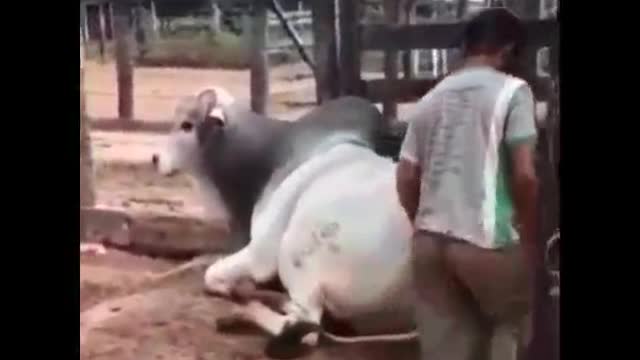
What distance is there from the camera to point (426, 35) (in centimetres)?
157

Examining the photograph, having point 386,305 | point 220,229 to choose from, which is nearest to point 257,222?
point 220,229

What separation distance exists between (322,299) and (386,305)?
0.08 meters

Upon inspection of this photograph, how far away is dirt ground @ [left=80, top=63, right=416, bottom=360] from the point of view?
161 centimetres

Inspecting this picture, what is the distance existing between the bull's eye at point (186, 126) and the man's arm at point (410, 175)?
0.92 feet

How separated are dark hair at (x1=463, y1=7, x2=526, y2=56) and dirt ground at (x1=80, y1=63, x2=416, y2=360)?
21cm

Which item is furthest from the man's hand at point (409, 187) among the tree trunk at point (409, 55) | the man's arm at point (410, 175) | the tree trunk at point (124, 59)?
the tree trunk at point (124, 59)

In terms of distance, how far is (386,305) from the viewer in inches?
61.2

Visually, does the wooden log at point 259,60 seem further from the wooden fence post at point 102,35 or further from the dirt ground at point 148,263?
the wooden fence post at point 102,35

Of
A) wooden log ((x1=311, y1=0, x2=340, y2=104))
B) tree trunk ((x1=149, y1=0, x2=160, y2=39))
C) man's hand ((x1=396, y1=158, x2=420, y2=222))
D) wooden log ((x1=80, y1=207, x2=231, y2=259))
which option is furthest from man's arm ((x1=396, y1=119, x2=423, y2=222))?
tree trunk ((x1=149, y1=0, x2=160, y2=39))

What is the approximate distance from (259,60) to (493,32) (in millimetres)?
299

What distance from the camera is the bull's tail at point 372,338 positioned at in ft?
5.09

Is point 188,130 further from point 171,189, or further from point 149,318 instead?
point 149,318

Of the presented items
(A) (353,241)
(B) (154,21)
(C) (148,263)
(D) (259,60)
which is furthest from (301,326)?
(B) (154,21)
